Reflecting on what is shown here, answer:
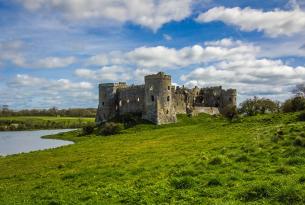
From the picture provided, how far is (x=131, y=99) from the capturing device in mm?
80125

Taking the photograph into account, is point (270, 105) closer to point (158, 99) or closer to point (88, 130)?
point (158, 99)

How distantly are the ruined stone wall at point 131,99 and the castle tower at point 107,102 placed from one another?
124 cm

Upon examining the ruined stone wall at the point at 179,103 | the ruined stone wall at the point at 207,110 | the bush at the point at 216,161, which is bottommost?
the bush at the point at 216,161

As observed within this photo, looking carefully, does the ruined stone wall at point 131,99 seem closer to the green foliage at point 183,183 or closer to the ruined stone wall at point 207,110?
the ruined stone wall at point 207,110

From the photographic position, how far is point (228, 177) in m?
18.1

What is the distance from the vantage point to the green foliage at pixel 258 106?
69.2 metres

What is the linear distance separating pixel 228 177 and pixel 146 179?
4.29 metres

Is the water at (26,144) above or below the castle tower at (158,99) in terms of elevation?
below

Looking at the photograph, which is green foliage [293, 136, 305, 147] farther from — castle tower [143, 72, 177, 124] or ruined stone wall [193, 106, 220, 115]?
ruined stone wall [193, 106, 220, 115]

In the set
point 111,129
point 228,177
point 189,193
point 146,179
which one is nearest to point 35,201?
point 146,179

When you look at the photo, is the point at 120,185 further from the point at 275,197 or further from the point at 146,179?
the point at 275,197

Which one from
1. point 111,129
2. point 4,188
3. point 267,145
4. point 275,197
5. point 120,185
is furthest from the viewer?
point 111,129

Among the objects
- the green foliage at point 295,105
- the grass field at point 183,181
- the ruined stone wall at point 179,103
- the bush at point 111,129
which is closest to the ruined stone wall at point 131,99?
the ruined stone wall at point 179,103

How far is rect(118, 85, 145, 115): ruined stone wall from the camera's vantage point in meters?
78.9
